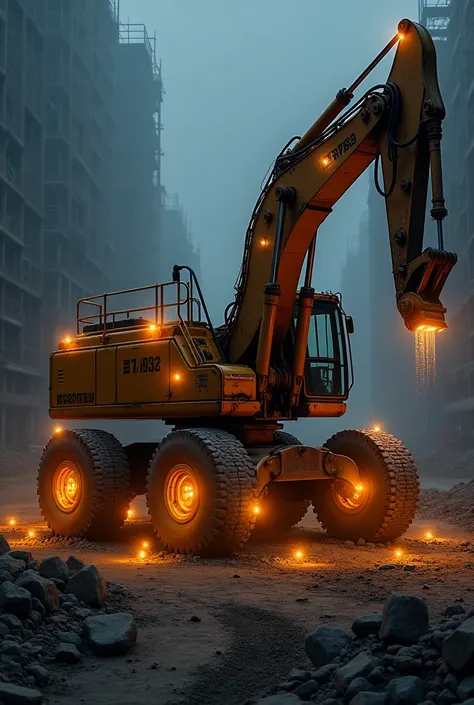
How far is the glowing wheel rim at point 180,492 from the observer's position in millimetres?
10531

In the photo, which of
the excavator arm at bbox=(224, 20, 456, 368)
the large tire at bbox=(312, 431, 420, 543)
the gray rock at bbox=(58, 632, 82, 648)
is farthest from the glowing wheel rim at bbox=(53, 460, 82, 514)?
the gray rock at bbox=(58, 632, 82, 648)

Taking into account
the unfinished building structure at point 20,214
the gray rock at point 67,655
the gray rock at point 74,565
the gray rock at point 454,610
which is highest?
the unfinished building structure at point 20,214

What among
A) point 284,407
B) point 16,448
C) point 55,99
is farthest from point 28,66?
point 284,407

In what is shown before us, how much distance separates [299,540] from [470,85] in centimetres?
4345

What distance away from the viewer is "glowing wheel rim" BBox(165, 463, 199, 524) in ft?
34.6

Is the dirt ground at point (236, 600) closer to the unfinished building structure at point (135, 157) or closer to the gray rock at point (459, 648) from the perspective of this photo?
the gray rock at point (459, 648)

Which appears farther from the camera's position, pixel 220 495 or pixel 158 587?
pixel 220 495

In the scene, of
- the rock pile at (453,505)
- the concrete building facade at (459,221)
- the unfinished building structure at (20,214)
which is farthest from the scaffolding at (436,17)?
the rock pile at (453,505)

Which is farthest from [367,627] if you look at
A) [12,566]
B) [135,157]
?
[135,157]

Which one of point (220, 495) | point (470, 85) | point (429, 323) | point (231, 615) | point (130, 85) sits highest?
point (130, 85)

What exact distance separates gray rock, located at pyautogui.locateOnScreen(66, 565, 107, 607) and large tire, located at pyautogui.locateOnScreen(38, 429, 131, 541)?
4.80 m

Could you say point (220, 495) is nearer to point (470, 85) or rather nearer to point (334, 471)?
point (334, 471)

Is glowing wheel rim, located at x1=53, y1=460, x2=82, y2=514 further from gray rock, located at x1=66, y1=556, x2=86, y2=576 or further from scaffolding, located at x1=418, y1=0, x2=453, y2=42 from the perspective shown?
scaffolding, located at x1=418, y1=0, x2=453, y2=42

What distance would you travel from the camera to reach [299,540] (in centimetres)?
1212
